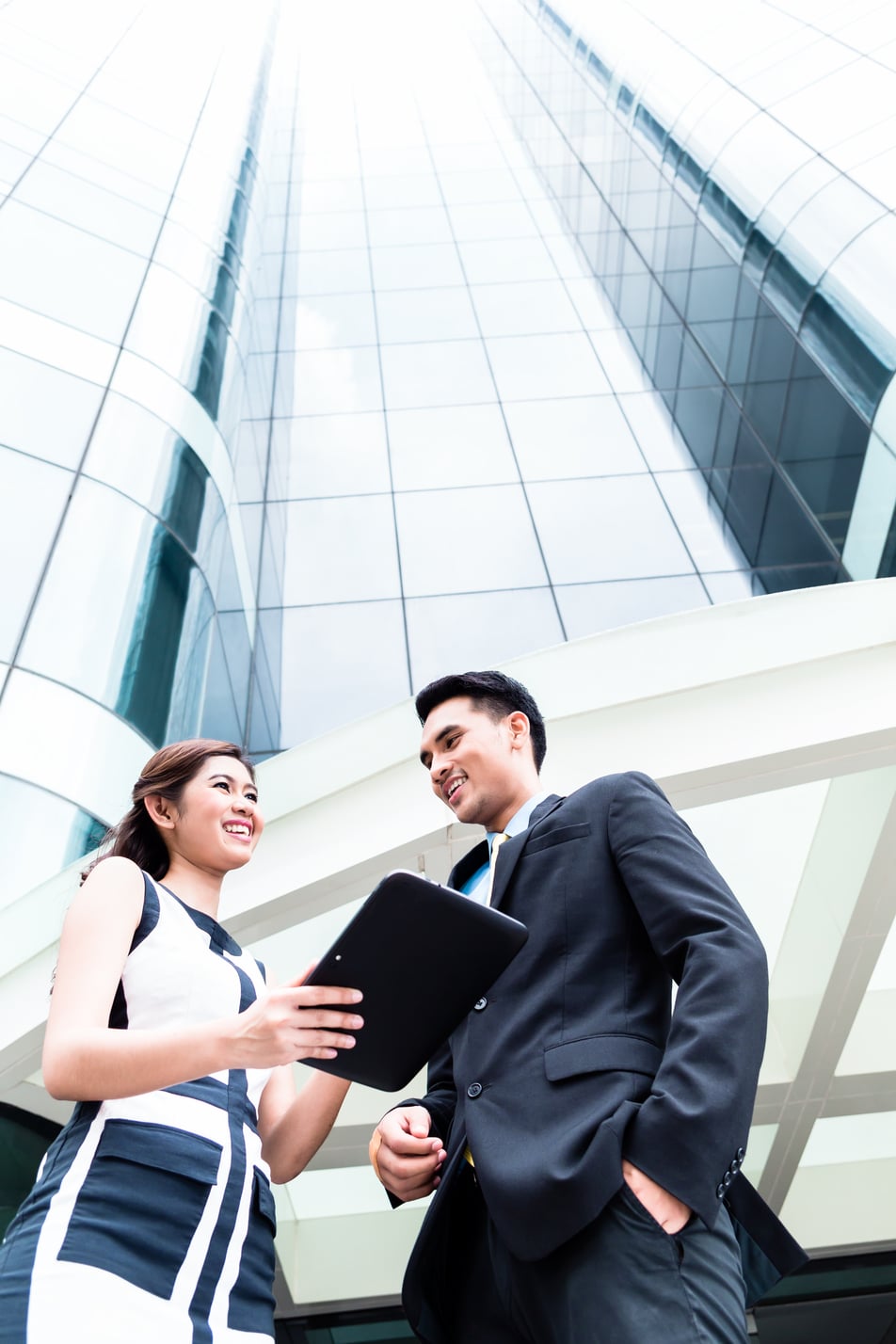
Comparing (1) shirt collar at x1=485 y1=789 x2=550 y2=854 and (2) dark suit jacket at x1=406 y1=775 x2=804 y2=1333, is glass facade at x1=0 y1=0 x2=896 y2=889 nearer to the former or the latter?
(1) shirt collar at x1=485 y1=789 x2=550 y2=854

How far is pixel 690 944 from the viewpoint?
2264 millimetres

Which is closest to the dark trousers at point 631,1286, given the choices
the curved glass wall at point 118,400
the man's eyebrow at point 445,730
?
the man's eyebrow at point 445,730

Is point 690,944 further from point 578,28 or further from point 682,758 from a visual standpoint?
point 578,28

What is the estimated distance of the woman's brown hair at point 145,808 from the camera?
3.09m

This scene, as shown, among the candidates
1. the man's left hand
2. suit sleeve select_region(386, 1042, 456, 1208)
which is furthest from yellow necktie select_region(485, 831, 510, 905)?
the man's left hand

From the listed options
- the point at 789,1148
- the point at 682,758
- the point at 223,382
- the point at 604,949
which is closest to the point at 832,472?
the point at 223,382

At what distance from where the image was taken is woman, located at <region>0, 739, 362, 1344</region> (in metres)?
1.97

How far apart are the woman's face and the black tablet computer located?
2.69 feet

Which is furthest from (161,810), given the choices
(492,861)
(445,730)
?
(492,861)

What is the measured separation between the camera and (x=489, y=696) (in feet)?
10.8

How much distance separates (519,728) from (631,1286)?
159cm

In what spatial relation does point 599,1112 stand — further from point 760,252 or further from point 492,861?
point 760,252

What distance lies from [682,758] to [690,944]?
2449 millimetres

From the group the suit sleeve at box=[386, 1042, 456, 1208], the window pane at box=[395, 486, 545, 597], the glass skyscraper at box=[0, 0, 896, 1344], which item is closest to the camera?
the suit sleeve at box=[386, 1042, 456, 1208]
